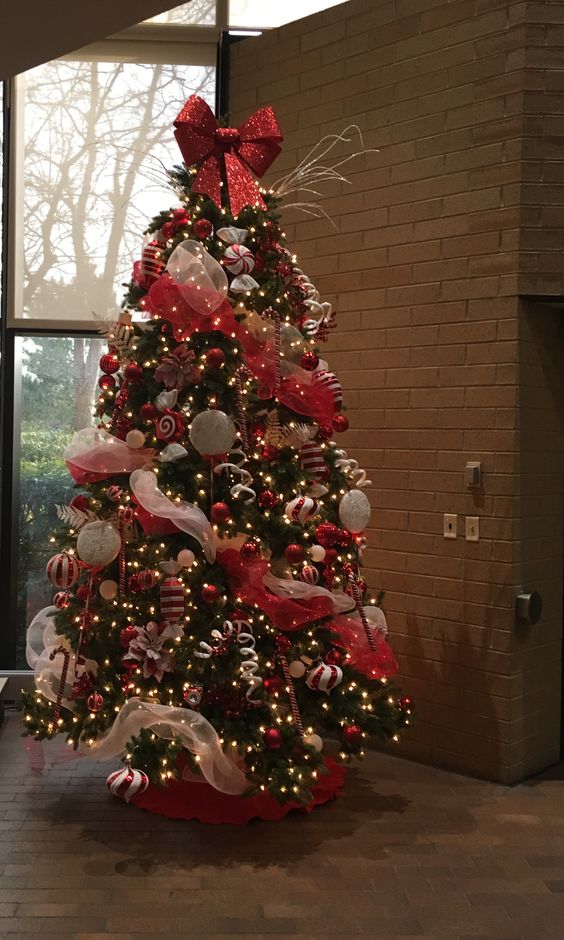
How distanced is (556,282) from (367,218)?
103cm

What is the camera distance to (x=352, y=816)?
3.68 metres

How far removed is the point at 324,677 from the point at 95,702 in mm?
911

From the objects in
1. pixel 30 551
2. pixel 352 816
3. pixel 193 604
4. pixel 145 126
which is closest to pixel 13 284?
pixel 145 126

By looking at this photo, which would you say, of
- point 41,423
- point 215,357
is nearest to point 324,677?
point 215,357

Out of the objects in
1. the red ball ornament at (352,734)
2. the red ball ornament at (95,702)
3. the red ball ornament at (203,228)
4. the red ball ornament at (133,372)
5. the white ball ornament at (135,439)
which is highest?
the red ball ornament at (203,228)

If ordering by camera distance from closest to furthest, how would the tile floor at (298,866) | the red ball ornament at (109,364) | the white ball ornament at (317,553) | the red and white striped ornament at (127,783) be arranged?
the tile floor at (298,866)
the red and white striped ornament at (127,783)
the white ball ornament at (317,553)
the red ball ornament at (109,364)

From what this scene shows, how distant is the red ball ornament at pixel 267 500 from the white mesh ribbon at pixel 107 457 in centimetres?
50

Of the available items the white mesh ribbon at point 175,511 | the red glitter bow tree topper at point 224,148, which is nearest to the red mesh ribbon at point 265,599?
the white mesh ribbon at point 175,511

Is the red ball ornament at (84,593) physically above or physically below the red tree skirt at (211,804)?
above

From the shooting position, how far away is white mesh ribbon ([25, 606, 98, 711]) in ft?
12.2

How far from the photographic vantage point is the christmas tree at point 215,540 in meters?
3.48

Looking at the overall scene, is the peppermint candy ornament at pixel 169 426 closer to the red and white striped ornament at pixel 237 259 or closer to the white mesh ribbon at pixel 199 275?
the white mesh ribbon at pixel 199 275

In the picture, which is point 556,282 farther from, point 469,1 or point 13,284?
point 13,284

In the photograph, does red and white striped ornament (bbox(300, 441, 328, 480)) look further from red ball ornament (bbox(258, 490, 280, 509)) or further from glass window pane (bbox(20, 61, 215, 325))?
glass window pane (bbox(20, 61, 215, 325))
